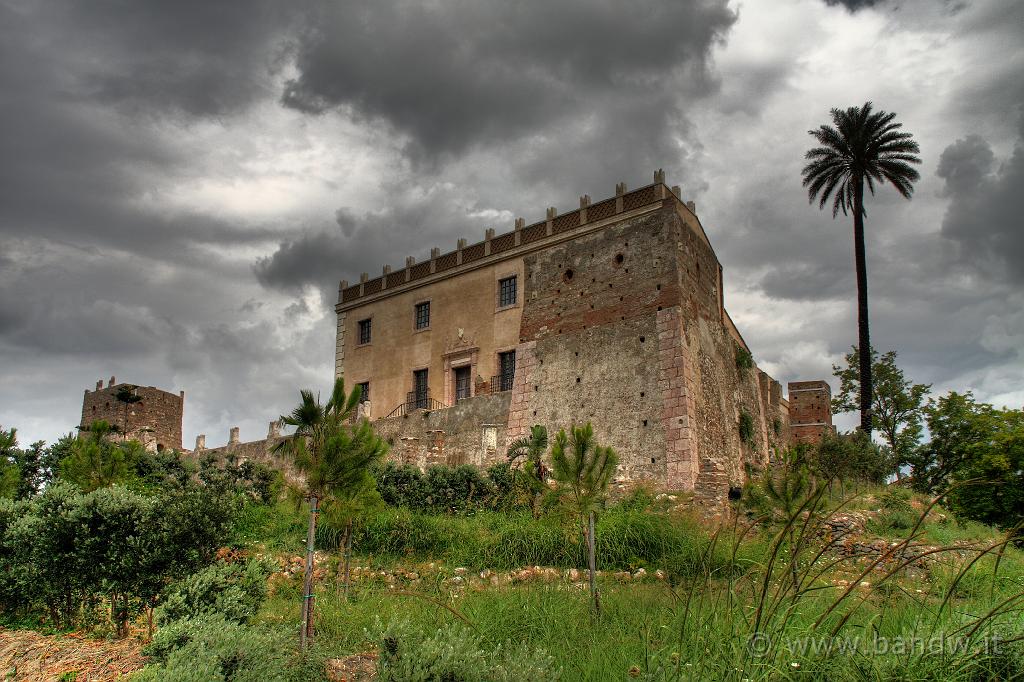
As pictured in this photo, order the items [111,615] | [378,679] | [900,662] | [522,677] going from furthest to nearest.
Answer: [111,615], [378,679], [522,677], [900,662]

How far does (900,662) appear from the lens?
4566 mm

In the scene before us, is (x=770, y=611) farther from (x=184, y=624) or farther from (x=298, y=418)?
(x=298, y=418)

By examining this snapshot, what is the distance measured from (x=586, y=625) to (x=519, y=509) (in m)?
9.47

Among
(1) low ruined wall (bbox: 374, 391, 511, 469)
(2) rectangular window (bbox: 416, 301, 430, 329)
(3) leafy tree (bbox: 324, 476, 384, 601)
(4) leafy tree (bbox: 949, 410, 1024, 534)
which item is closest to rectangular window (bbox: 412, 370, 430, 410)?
(2) rectangular window (bbox: 416, 301, 430, 329)

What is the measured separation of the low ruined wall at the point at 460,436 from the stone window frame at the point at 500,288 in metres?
2.98

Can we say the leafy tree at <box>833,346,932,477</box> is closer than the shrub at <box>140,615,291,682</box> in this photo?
No

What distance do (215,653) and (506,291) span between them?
18.8 meters

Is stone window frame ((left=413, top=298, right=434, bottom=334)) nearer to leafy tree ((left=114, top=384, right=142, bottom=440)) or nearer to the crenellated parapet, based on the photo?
the crenellated parapet

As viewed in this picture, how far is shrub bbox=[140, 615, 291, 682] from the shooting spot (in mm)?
6199

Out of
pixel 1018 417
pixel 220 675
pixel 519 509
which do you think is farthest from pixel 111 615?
pixel 1018 417

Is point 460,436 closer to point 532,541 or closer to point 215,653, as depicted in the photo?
point 532,541

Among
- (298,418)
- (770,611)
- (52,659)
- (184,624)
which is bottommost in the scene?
(52,659)

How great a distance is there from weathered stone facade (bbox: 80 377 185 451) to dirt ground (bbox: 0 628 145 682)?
28.2m

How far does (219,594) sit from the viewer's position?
320 inches
